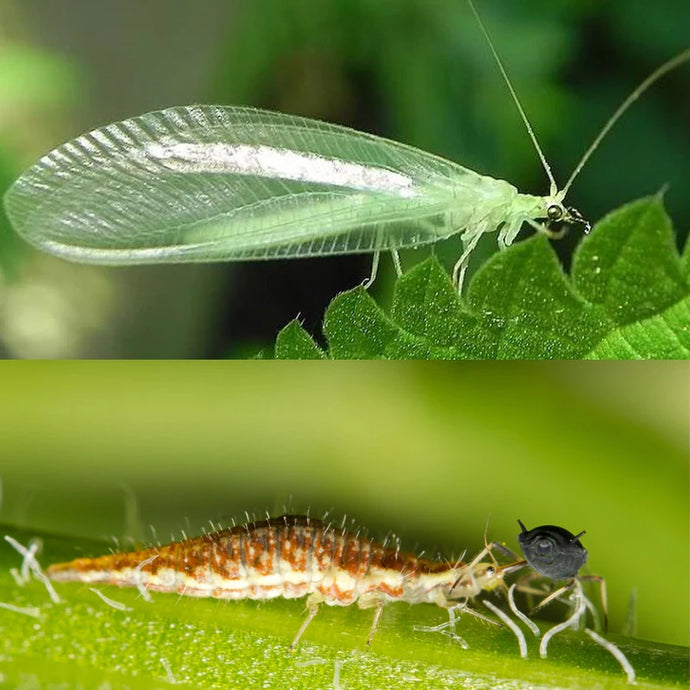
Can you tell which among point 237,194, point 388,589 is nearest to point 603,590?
point 388,589

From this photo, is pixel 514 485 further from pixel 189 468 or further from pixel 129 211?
pixel 129 211

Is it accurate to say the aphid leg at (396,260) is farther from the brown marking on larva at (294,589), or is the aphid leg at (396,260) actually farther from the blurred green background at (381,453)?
the brown marking on larva at (294,589)

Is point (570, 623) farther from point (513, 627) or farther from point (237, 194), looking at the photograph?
point (237, 194)

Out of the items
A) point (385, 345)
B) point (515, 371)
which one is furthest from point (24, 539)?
point (515, 371)

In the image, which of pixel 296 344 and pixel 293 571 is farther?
pixel 296 344

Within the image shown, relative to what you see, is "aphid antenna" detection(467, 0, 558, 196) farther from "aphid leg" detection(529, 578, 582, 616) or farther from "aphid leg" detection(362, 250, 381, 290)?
"aphid leg" detection(529, 578, 582, 616)

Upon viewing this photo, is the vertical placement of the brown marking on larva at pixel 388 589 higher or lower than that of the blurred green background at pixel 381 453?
lower

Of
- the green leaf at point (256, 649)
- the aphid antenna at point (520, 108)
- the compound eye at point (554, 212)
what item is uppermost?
the aphid antenna at point (520, 108)

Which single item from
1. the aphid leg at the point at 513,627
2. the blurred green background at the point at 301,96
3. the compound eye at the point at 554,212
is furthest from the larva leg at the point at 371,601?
the compound eye at the point at 554,212
